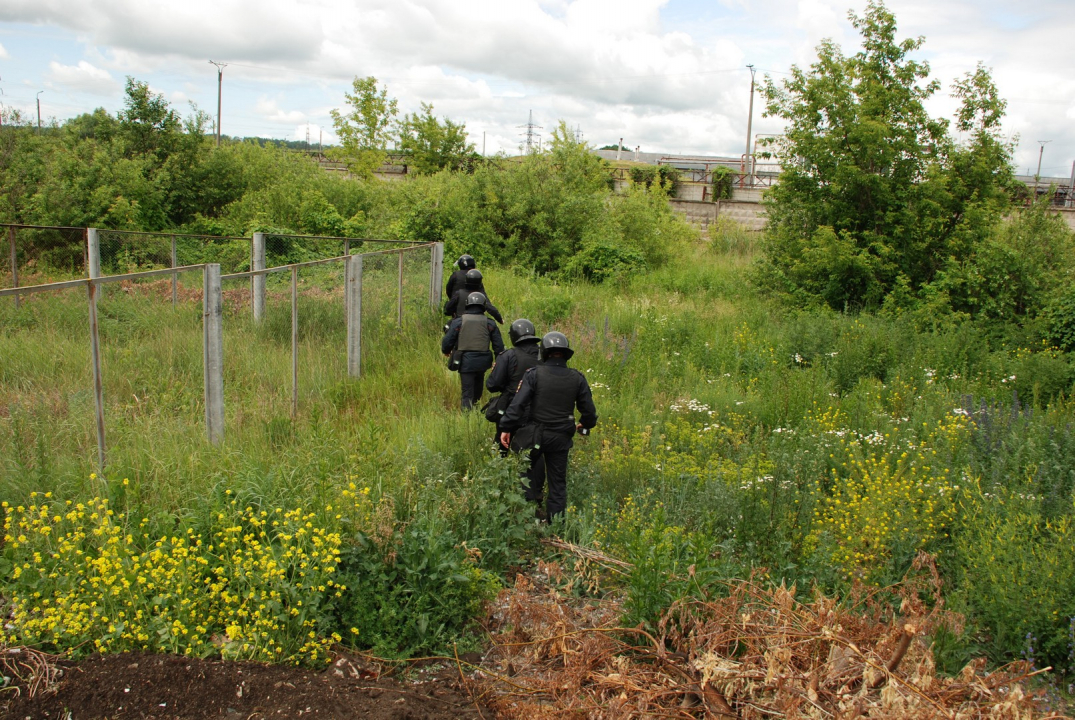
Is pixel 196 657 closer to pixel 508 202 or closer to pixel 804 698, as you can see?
pixel 804 698

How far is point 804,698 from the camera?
132 inches

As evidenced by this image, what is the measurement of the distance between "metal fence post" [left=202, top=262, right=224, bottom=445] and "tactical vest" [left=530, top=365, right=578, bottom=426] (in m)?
2.83

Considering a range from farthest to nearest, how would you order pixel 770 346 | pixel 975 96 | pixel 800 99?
1. pixel 800 99
2. pixel 975 96
3. pixel 770 346

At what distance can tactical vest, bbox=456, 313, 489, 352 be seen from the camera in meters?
8.41

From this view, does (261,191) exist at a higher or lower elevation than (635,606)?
higher

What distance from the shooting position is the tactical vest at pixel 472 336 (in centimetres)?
841

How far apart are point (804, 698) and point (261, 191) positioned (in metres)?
23.5

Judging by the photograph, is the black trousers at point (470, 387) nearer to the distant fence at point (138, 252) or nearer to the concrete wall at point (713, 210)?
the distant fence at point (138, 252)

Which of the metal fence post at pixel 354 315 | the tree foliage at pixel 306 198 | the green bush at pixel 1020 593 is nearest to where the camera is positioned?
the green bush at pixel 1020 593

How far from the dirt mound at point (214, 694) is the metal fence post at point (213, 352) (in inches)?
118

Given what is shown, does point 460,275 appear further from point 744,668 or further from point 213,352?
point 744,668

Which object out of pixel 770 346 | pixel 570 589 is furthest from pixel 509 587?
pixel 770 346

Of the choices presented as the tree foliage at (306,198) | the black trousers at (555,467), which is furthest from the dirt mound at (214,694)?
the tree foliage at (306,198)

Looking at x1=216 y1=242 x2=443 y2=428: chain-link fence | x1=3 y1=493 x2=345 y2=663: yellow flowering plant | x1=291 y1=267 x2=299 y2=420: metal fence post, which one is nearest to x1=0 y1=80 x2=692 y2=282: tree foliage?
x1=216 y1=242 x2=443 y2=428: chain-link fence
